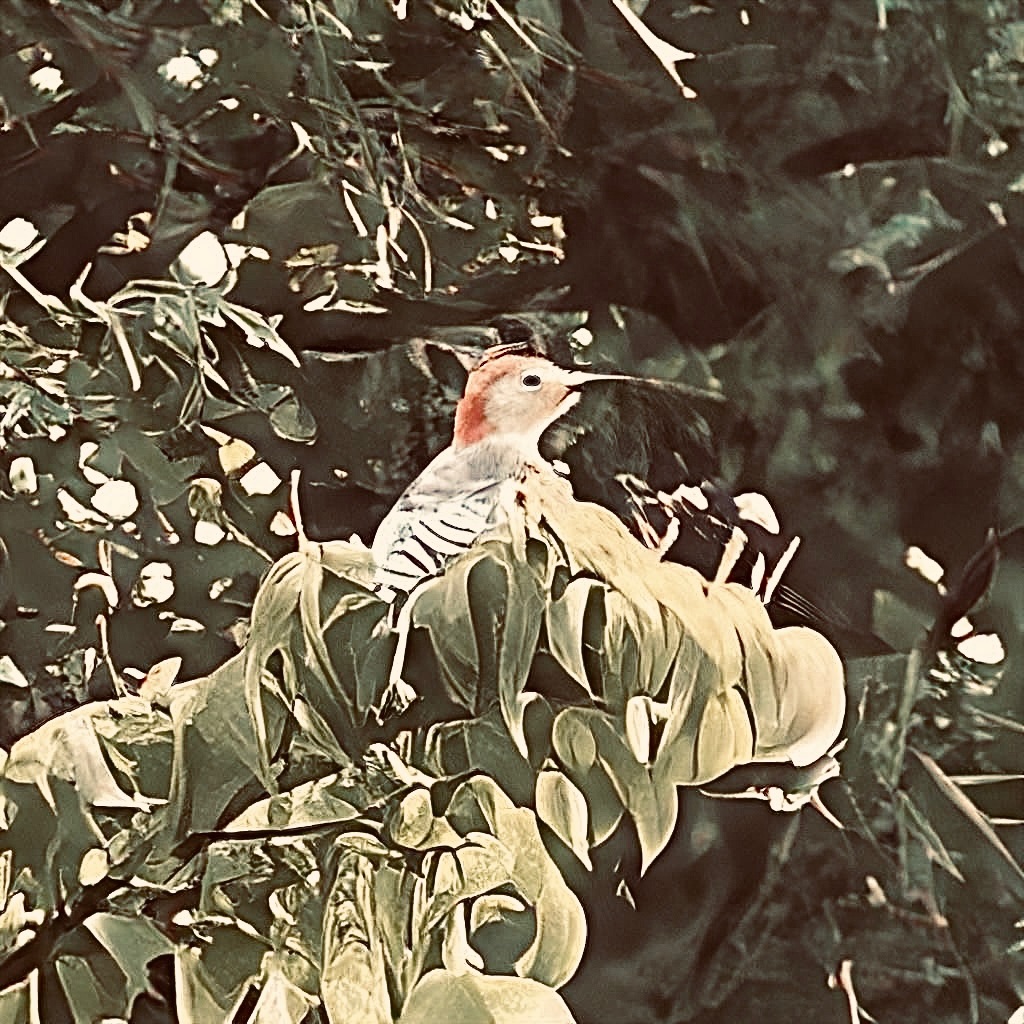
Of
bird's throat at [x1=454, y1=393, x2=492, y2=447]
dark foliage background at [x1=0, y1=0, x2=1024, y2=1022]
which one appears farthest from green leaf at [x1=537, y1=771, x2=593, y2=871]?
bird's throat at [x1=454, y1=393, x2=492, y2=447]

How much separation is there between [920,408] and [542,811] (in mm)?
283

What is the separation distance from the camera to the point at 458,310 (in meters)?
0.66

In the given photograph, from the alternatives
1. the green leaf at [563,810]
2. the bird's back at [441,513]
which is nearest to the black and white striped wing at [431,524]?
the bird's back at [441,513]

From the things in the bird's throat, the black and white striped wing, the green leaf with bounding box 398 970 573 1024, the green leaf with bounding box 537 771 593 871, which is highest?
the bird's throat

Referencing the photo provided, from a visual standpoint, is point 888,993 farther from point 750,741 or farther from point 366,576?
point 366,576

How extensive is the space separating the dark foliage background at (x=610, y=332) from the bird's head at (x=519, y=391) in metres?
0.01

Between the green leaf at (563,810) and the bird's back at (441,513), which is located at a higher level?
the bird's back at (441,513)

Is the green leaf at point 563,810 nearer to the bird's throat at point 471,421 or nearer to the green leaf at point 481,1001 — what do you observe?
the green leaf at point 481,1001

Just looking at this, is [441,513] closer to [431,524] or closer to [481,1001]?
[431,524]

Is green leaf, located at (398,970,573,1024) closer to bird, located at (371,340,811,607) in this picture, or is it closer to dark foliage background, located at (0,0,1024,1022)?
dark foliage background, located at (0,0,1024,1022)

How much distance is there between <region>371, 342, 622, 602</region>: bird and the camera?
653 mm

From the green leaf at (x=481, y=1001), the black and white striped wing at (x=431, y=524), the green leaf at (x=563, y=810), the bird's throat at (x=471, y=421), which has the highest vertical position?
the bird's throat at (x=471, y=421)

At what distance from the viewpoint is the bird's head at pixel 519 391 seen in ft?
2.15

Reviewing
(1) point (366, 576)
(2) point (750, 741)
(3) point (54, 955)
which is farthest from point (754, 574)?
(3) point (54, 955)
